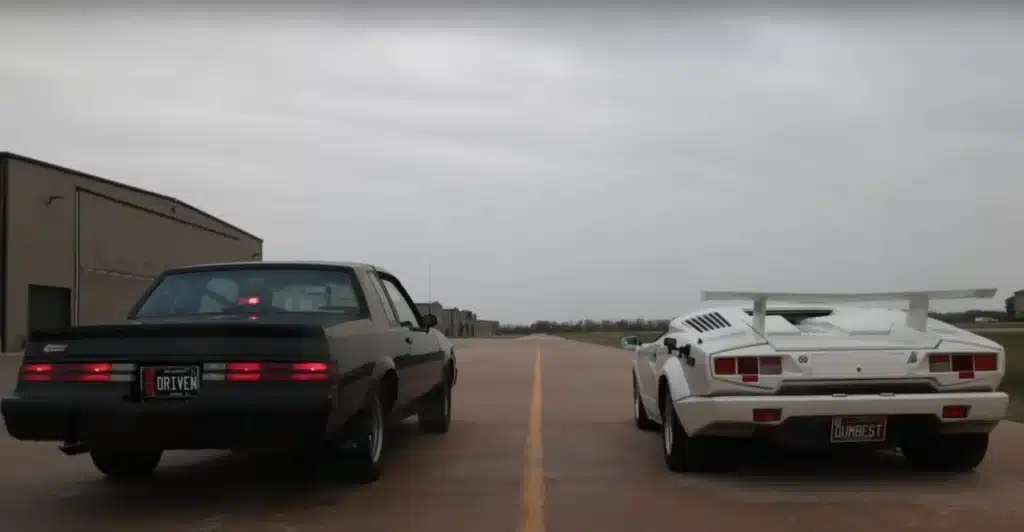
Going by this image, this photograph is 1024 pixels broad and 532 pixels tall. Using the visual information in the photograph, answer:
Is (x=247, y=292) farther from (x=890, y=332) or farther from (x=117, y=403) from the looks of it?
(x=890, y=332)

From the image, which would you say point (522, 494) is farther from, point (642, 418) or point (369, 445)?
point (642, 418)

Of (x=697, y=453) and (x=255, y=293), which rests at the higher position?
(x=255, y=293)

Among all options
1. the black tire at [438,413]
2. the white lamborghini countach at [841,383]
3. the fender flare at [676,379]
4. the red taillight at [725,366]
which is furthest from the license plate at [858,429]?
the black tire at [438,413]

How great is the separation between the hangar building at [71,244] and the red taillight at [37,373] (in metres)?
29.2

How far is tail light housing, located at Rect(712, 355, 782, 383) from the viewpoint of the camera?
6.88 meters

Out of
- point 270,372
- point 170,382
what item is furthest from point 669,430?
point 170,382

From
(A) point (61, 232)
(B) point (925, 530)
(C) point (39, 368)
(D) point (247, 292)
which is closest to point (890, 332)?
(B) point (925, 530)

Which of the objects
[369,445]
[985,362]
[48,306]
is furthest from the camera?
[48,306]

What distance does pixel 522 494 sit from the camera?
23.0ft

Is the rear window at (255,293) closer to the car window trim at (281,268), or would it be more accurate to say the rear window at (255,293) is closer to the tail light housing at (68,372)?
the car window trim at (281,268)

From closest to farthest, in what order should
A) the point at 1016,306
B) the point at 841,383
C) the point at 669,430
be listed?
the point at 841,383 → the point at 669,430 → the point at 1016,306

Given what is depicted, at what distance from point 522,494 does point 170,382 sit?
2515 millimetres

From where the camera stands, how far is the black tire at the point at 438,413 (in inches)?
396

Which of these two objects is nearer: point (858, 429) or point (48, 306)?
point (858, 429)
